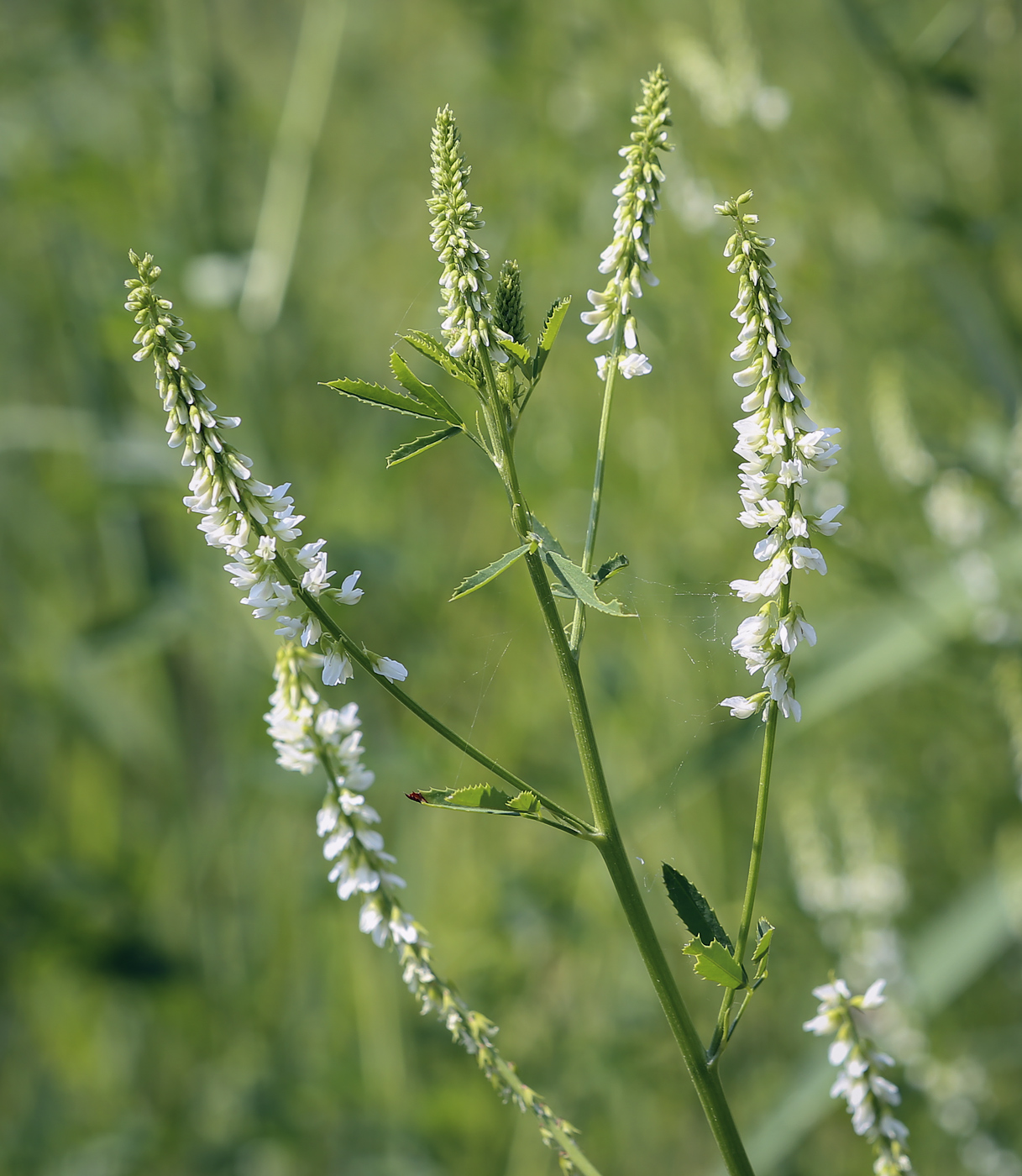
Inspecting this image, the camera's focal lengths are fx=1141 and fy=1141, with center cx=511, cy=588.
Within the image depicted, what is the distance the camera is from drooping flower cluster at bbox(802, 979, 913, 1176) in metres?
1.19

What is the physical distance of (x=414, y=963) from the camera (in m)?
1.19

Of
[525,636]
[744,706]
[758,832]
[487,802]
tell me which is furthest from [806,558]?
[525,636]

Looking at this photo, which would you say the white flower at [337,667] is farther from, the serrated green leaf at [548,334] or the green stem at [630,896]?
the serrated green leaf at [548,334]

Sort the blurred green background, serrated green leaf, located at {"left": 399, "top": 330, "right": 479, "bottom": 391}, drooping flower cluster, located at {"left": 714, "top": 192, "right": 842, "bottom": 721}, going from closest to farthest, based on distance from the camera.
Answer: drooping flower cluster, located at {"left": 714, "top": 192, "right": 842, "bottom": 721}
serrated green leaf, located at {"left": 399, "top": 330, "right": 479, "bottom": 391}
the blurred green background

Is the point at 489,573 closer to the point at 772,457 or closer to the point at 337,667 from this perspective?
the point at 337,667

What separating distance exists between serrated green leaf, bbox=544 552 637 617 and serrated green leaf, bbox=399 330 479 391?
190 millimetres

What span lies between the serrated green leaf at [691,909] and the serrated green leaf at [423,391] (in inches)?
20.4

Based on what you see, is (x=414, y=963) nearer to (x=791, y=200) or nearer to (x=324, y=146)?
(x=791, y=200)

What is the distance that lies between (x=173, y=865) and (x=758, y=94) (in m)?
3.29

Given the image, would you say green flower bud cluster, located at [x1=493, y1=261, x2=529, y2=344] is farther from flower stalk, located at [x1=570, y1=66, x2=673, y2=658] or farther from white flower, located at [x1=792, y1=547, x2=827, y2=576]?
white flower, located at [x1=792, y1=547, x2=827, y2=576]

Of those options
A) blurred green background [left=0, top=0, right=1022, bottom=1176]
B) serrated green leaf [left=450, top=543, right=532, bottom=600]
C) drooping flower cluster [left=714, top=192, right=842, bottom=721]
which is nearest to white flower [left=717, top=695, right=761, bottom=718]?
drooping flower cluster [left=714, top=192, right=842, bottom=721]

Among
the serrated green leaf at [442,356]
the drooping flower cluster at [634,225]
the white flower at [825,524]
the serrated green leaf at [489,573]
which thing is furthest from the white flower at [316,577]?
the white flower at [825,524]

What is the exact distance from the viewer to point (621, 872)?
1092 millimetres

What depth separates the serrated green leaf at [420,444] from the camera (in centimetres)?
118
